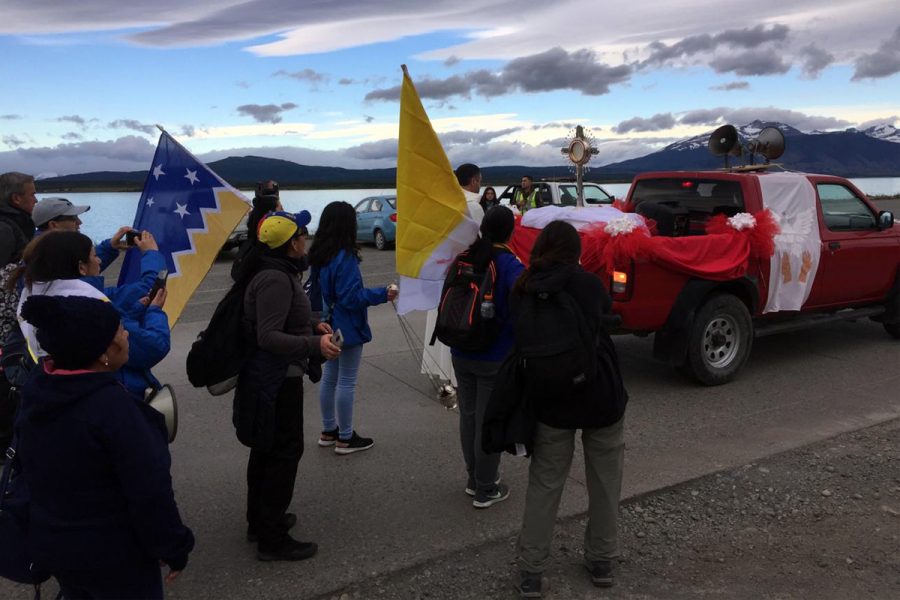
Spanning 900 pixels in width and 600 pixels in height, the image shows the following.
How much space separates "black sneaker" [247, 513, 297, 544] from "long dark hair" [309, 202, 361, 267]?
156cm

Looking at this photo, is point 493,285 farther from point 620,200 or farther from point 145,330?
point 620,200

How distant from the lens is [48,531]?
7.09 feet

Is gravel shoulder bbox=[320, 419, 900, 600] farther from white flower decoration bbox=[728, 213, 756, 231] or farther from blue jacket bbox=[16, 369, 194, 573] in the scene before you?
white flower decoration bbox=[728, 213, 756, 231]

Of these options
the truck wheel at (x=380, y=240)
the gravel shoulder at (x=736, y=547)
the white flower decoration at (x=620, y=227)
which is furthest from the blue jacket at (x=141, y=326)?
the truck wheel at (x=380, y=240)

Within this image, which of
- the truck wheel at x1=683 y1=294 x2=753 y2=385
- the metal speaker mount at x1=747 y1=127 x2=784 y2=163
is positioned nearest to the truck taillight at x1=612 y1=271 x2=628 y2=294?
the truck wheel at x1=683 y1=294 x2=753 y2=385

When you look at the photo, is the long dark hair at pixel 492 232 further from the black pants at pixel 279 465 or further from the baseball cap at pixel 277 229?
the black pants at pixel 279 465

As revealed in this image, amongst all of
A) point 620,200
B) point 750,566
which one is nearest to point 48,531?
point 750,566

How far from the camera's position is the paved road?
147 inches

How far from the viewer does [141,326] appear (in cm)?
316

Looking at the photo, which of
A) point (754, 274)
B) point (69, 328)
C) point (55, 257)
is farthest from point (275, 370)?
point (754, 274)

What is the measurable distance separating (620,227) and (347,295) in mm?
2561

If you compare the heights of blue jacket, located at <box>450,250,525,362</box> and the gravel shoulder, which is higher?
blue jacket, located at <box>450,250,525,362</box>

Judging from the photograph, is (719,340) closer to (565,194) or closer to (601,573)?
(601,573)

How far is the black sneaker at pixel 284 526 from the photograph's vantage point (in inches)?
148
